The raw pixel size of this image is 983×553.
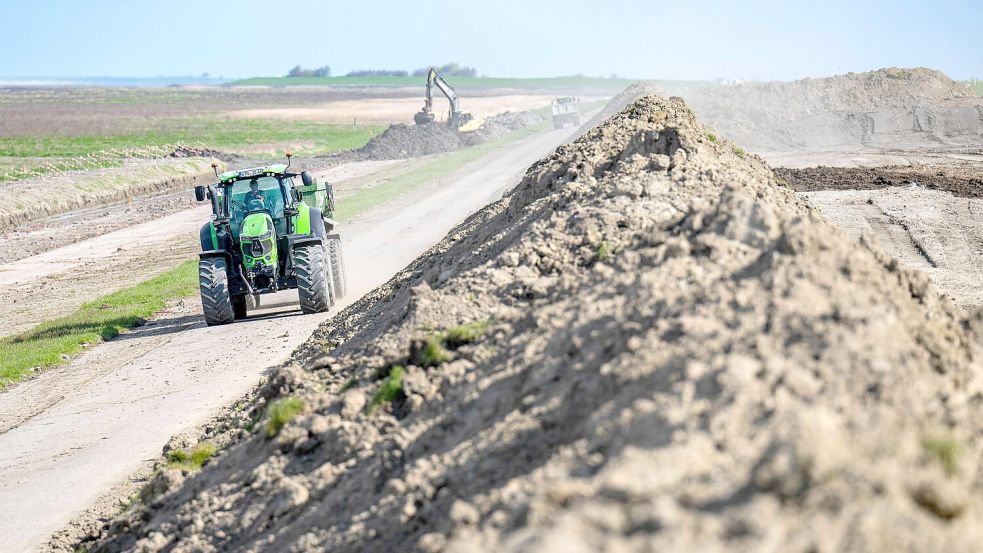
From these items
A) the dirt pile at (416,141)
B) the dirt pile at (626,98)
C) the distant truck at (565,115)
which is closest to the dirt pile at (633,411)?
the dirt pile at (416,141)

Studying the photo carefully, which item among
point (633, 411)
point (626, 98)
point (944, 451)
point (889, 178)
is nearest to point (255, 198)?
point (633, 411)

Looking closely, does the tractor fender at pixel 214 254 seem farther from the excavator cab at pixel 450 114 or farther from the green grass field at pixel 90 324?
the excavator cab at pixel 450 114

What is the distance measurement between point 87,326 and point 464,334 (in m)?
14.5

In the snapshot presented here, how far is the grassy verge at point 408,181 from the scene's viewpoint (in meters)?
37.5

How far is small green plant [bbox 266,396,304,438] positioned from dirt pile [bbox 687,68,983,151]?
46.4m

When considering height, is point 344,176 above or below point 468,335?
below

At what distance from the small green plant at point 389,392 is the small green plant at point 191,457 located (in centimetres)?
297

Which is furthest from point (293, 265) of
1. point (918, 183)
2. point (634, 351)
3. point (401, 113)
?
point (401, 113)

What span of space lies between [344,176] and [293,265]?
32.9 metres

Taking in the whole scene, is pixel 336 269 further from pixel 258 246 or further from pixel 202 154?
pixel 202 154

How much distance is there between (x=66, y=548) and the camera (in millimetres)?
10344

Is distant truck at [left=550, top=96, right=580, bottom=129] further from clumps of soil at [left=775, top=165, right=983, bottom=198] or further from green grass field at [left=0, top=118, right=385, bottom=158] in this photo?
clumps of soil at [left=775, top=165, right=983, bottom=198]

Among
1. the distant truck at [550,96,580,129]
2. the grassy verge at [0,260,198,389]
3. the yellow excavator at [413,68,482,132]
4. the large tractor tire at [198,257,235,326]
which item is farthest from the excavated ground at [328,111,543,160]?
the large tractor tire at [198,257,235,326]

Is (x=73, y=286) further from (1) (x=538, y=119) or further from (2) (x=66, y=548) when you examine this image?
(1) (x=538, y=119)
